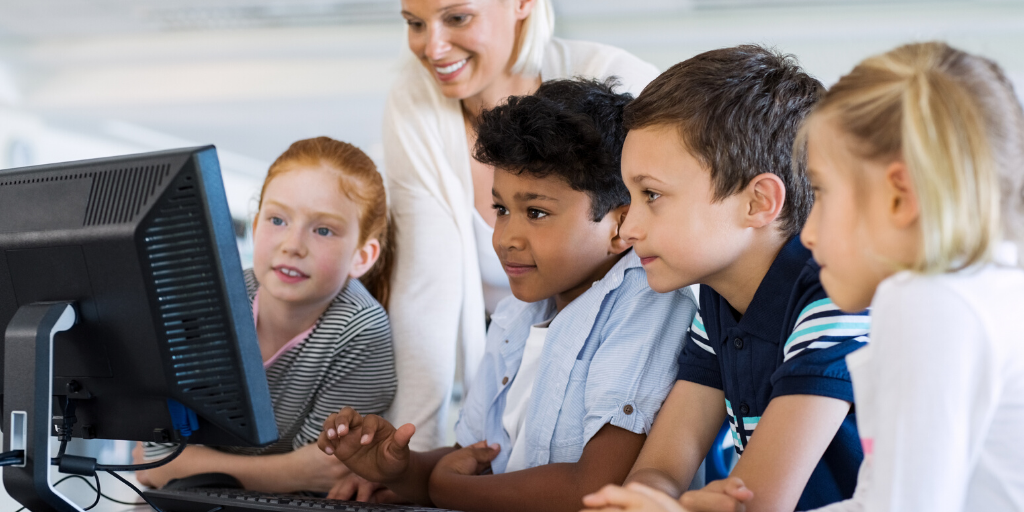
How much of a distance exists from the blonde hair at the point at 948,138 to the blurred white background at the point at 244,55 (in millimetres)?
3257

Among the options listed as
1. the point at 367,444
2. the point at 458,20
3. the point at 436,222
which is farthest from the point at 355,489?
the point at 458,20

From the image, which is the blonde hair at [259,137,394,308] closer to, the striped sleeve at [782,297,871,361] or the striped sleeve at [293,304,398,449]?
the striped sleeve at [293,304,398,449]

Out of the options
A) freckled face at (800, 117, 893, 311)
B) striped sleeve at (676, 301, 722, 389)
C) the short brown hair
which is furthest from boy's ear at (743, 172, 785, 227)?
freckled face at (800, 117, 893, 311)

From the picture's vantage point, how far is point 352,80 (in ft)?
15.5

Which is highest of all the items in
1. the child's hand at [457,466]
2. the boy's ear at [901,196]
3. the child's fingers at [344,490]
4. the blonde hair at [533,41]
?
the blonde hair at [533,41]

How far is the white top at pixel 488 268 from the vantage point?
5.35 feet

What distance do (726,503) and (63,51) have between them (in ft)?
18.7

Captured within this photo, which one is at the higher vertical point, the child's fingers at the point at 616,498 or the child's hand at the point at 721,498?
the child's fingers at the point at 616,498

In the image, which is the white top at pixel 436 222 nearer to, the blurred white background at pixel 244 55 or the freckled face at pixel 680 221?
the freckled face at pixel 680 221

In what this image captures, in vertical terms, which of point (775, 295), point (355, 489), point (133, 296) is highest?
point (133, 296)

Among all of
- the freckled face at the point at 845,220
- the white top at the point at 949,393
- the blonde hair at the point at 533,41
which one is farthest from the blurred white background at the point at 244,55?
the white top at the point at 949,393

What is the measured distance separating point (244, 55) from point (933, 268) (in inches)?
196

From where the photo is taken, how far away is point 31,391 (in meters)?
0.74

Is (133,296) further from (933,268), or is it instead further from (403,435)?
(933,268)
